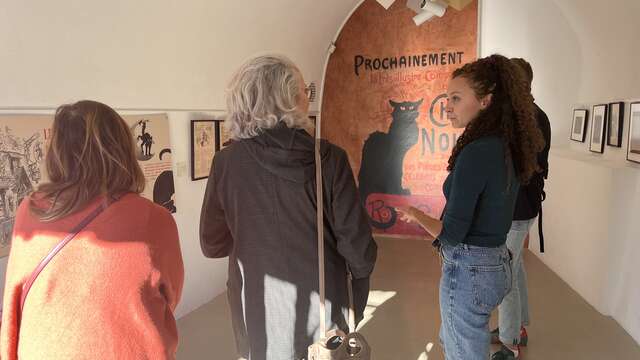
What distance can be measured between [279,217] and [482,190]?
808 mm

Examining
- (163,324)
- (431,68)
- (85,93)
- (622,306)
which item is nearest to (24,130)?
(85,93)

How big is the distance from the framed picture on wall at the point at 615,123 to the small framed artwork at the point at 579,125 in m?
0.51

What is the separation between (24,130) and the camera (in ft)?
7.63

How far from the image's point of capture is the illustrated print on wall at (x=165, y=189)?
10.9 ft

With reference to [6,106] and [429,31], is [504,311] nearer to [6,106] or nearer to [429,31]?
[6,106]

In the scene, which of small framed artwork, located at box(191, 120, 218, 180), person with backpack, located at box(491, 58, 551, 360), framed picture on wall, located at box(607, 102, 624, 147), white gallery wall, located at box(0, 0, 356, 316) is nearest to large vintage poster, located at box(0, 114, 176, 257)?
white gallery wall, located at box(0, 0, 356, 316)

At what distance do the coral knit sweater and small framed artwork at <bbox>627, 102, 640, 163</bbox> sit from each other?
3.57 meters

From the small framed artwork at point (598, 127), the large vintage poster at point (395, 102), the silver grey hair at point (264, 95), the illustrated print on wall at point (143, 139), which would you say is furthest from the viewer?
the large vintage poster at point (395, 102)

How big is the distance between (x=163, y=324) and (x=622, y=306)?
11.5 ft

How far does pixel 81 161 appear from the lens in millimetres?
Answer: 1363

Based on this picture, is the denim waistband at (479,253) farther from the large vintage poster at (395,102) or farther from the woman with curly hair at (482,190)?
the large vintage poster at (395,102)

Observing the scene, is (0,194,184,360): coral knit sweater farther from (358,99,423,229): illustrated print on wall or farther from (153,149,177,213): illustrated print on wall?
(358,99,423,229): illustrated print on wall

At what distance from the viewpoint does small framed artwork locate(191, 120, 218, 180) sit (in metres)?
3.71

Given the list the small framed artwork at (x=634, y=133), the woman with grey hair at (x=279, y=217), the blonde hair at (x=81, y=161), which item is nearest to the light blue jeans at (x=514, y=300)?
the small framed artwork at (x=634, y=133)
